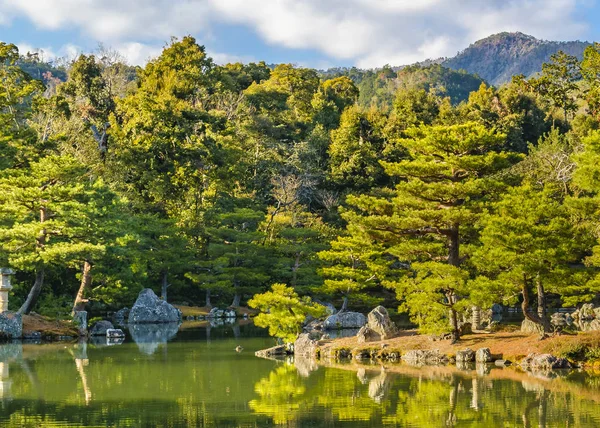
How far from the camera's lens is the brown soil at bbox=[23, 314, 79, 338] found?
2583 cm

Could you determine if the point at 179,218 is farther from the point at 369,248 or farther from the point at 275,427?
the point at 275,427

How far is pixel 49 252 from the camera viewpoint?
25344 mm

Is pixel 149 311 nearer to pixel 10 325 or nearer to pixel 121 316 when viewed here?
pixel 121 316

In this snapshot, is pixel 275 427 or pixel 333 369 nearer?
pixel 275 427

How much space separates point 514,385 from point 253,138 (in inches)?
1335

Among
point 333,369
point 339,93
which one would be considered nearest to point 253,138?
point 339,93

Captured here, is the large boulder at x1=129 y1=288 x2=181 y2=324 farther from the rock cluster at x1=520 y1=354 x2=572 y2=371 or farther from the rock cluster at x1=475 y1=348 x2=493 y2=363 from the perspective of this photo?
the rock cluster at x1=520 y1=354 x2=572 y2=371

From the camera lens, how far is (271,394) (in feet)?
45.7

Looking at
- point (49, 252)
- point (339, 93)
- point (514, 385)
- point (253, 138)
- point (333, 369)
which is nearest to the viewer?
point (514, 385)

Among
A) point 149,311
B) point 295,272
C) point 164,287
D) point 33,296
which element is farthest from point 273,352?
point 164,287

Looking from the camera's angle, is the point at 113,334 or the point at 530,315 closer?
the point at 530,315

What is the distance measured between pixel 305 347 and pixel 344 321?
324 inches

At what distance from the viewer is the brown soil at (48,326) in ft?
84.7

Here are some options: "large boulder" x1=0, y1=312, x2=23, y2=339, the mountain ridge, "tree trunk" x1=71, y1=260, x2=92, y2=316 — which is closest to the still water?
"large boulder" x1=0, y1=312, x2=23, y2=339
